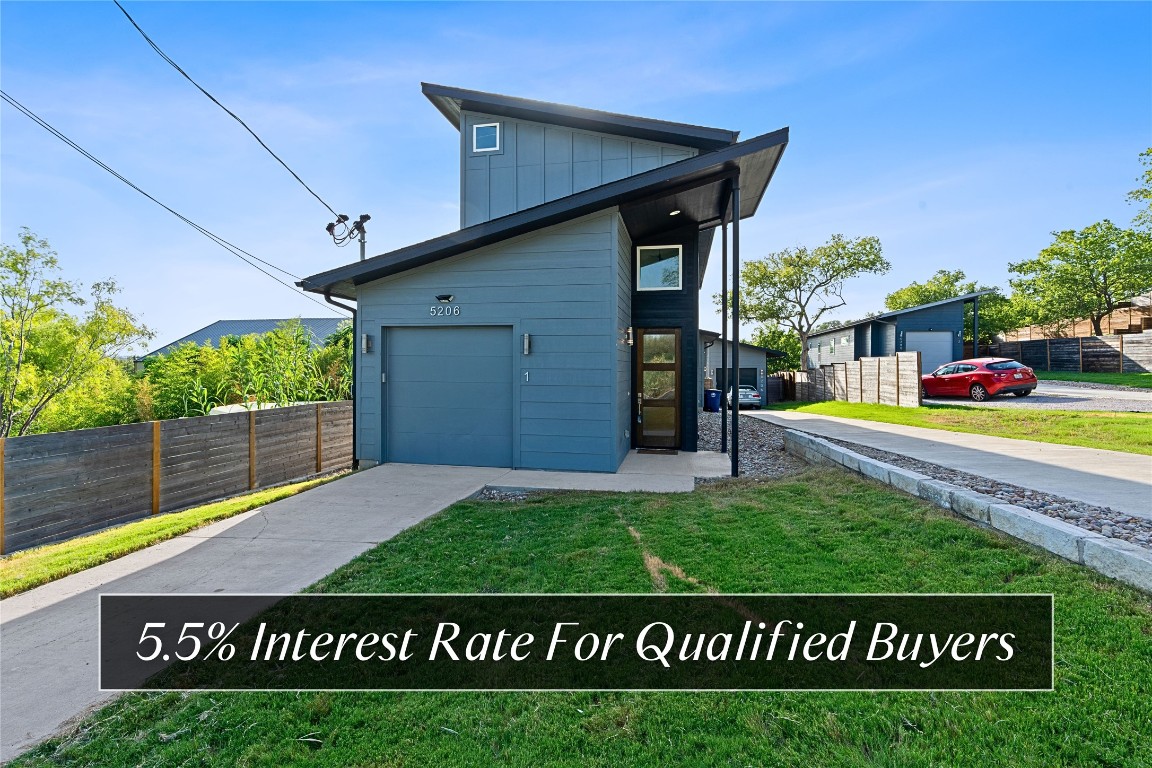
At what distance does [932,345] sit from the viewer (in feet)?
67.8

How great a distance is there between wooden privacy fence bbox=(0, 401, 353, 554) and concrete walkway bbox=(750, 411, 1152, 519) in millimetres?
9368

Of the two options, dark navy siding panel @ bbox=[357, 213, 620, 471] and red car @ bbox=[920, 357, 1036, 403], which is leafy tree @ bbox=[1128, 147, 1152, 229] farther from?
dark navy siding panel @ bbox=[357, 213, 620, 471]

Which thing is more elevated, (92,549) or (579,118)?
(579,118)

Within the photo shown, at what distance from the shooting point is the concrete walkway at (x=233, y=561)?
2164mm

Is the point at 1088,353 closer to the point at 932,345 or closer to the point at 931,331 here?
the point at 932,345

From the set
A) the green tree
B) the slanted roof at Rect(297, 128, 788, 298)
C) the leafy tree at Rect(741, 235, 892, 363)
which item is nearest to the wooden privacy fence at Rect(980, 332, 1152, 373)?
the leafy tree at Rect(741, 235, 892, 363)

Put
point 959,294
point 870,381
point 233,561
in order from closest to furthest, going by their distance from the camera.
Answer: point 233,561, point 870,381, point 959,294

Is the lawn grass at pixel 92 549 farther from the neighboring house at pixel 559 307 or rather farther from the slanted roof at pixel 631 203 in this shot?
the slanted roof at pixel 631 203

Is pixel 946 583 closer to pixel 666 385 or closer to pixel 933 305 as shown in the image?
pixel 666 385

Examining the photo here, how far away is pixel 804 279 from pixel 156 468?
113 ft

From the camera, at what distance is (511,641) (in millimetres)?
2486

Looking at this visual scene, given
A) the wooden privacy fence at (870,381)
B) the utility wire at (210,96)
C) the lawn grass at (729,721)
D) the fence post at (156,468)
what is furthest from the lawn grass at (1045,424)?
the utility wire at (210,96)

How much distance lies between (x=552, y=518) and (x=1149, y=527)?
14.1ft

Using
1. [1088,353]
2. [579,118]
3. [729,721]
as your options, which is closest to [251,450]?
[579,118]
